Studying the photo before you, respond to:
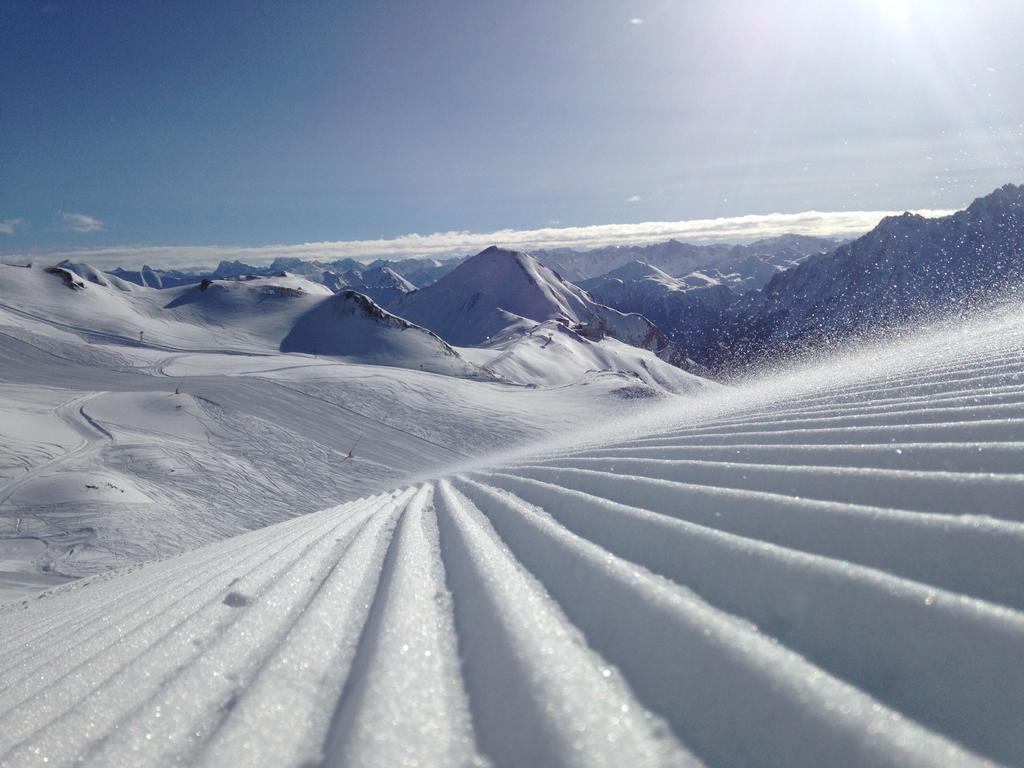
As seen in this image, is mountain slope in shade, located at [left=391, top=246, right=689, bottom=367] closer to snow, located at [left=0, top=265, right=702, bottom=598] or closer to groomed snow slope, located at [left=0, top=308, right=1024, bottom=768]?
snow, located at [left=0, top=265, right=702, bottom=598]

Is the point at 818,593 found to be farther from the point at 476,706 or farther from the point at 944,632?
the point at 476,706

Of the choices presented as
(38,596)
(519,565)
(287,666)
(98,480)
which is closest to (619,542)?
(519,565)

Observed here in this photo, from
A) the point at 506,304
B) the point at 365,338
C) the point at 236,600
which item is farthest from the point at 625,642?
the point at 506,304

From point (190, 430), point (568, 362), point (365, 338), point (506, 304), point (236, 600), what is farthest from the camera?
point (506, 304)

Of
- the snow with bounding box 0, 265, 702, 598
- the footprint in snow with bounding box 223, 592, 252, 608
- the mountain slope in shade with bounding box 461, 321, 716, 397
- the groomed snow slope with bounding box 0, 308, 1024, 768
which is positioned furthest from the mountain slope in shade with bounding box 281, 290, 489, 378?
the groomed snow slope with bounding box 0, 308, 1024, 768

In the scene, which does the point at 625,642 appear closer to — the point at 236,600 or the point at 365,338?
the point at 236,600

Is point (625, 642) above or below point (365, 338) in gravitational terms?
below
